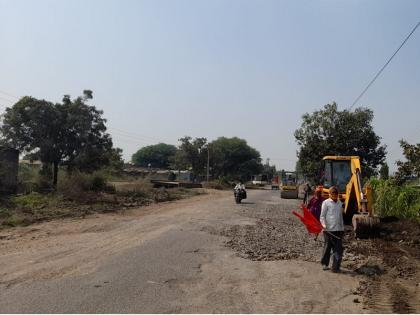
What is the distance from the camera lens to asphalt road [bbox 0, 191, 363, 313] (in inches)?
292

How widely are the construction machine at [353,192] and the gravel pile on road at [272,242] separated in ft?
5.36

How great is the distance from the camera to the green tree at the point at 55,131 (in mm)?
37781

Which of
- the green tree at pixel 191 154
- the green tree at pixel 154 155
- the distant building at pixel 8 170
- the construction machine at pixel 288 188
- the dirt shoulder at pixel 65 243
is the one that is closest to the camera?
the dirt shoulder at pixel 65 243

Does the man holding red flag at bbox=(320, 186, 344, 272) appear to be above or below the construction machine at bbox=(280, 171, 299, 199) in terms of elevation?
below

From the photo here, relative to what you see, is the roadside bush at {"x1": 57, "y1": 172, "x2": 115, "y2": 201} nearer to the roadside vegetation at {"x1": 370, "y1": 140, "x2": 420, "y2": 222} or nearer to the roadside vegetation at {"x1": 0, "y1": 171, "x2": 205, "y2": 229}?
the roadside vegetation at {"x1": 0, "y1": 171, "x2": 205, "y2": 229}

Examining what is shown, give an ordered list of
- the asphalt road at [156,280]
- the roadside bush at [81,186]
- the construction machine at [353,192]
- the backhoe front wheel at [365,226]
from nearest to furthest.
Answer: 1. the asphalt road at [156,280]
2. the backhoe front wheel at [365,226]
3. the construction machine at [353,192]
4. the roadside bush at [81,186]

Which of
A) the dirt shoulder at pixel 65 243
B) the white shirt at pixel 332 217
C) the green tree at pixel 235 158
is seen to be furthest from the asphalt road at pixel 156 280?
the green tree at pixel 235 158

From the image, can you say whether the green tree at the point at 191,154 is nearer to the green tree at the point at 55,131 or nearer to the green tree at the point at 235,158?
the green tree at the point at 235,158

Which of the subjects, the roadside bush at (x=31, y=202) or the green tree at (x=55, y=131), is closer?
the roadside bush at (x=31, y=202)

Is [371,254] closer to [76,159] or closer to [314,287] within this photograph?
[314,287]

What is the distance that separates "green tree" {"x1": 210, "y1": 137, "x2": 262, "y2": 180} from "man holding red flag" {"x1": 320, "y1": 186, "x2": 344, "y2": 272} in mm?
91588

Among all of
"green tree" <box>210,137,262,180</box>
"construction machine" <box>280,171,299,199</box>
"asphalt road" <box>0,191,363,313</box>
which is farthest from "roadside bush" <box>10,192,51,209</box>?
"green tree" <box>210,137,262,180</box>

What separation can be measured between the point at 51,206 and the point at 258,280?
1761cm

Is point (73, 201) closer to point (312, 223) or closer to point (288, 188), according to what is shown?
point (312, 223)
